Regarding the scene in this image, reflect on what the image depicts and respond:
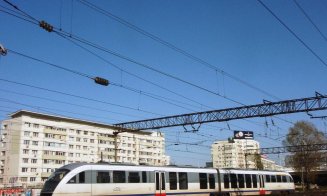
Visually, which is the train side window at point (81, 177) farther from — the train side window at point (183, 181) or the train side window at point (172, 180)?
the train side window at point (183, 181)

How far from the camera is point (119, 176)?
22.9m

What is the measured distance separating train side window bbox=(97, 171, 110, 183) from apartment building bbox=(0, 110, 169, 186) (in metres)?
54.6

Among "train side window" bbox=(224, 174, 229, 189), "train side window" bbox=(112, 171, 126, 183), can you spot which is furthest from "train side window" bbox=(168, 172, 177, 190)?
"train side window" bbox=(224, 174, 229, 189)

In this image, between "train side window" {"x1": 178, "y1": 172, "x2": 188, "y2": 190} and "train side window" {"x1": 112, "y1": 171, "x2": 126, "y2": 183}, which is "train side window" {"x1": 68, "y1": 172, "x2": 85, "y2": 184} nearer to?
"train side window" {"x1": 112, "y1": 171, "x2": 126, "y2": 183}

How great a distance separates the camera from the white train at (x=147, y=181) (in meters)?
20.9

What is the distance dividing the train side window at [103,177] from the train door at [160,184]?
400cm

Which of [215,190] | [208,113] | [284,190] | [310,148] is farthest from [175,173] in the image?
[310,148]

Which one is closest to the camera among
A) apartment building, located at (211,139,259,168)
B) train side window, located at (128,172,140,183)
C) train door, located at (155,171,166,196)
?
train side window, located at (128,172,140,183)

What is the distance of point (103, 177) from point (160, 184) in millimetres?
4663

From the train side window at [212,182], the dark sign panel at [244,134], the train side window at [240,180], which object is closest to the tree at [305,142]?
the dark sign panel at [244,134]

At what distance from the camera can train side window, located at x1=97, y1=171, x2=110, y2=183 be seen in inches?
859

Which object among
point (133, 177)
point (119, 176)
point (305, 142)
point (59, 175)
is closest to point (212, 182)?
point (133, 177)

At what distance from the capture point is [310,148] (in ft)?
215

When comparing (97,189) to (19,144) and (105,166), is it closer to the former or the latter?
(105,166)
